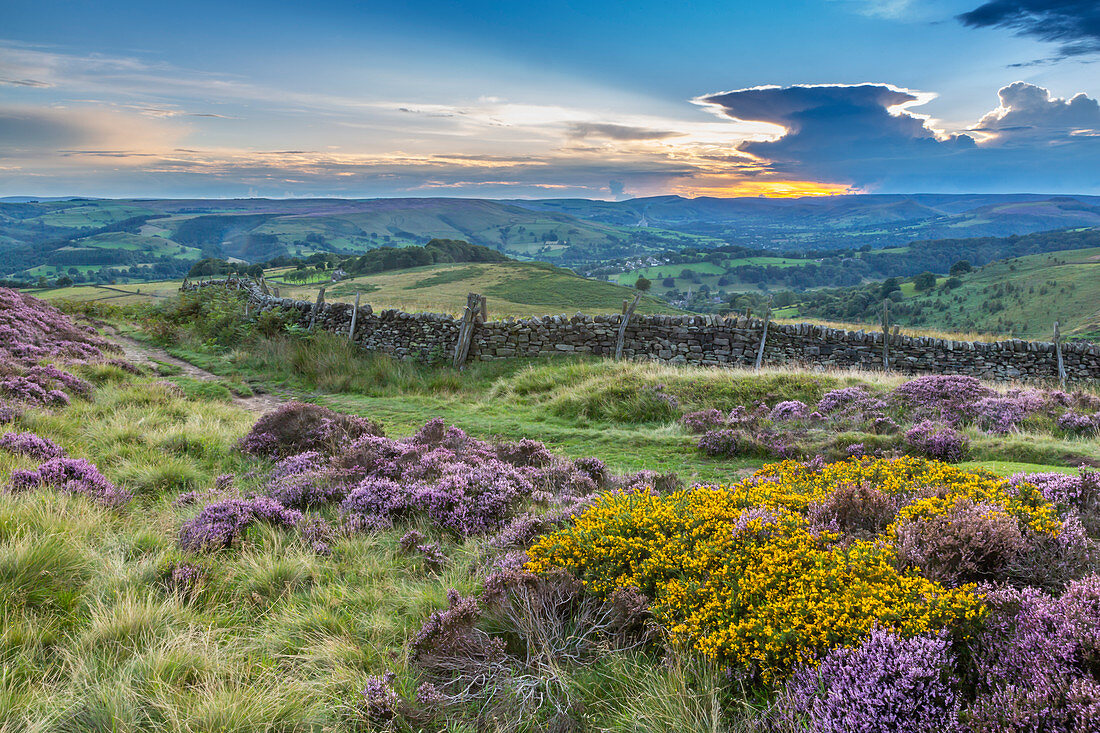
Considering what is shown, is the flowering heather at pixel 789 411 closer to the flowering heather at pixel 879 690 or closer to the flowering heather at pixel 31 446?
the flowering heather at pixel 879 690

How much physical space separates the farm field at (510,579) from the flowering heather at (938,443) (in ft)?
0.12

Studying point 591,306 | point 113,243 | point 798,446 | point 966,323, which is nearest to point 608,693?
point 798,446

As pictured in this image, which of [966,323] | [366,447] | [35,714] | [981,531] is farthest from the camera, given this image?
[966,323]

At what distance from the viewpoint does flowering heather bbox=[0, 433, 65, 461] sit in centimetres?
710

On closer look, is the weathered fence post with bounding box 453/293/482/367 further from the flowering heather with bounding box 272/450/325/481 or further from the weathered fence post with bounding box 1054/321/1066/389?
the weathered fence post with bounding box 1054/321/1066/389

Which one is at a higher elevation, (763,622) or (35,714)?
(763,622)

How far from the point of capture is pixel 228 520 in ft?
18.8

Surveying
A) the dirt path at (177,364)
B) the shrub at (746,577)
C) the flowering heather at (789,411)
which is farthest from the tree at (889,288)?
the shrub at (746,577)

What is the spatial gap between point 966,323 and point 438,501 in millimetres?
87415

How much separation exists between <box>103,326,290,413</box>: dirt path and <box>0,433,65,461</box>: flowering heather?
16.8 feet

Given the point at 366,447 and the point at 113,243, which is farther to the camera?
the point at 113,243

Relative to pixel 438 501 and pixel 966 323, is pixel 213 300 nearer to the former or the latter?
pixel 438 501

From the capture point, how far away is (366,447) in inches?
323

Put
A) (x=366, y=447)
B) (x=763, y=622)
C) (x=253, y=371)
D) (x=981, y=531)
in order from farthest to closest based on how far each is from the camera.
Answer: (x=253, y=371)
(x=366, y=447)
(x=981, y=531)
(x=763, y=622)
